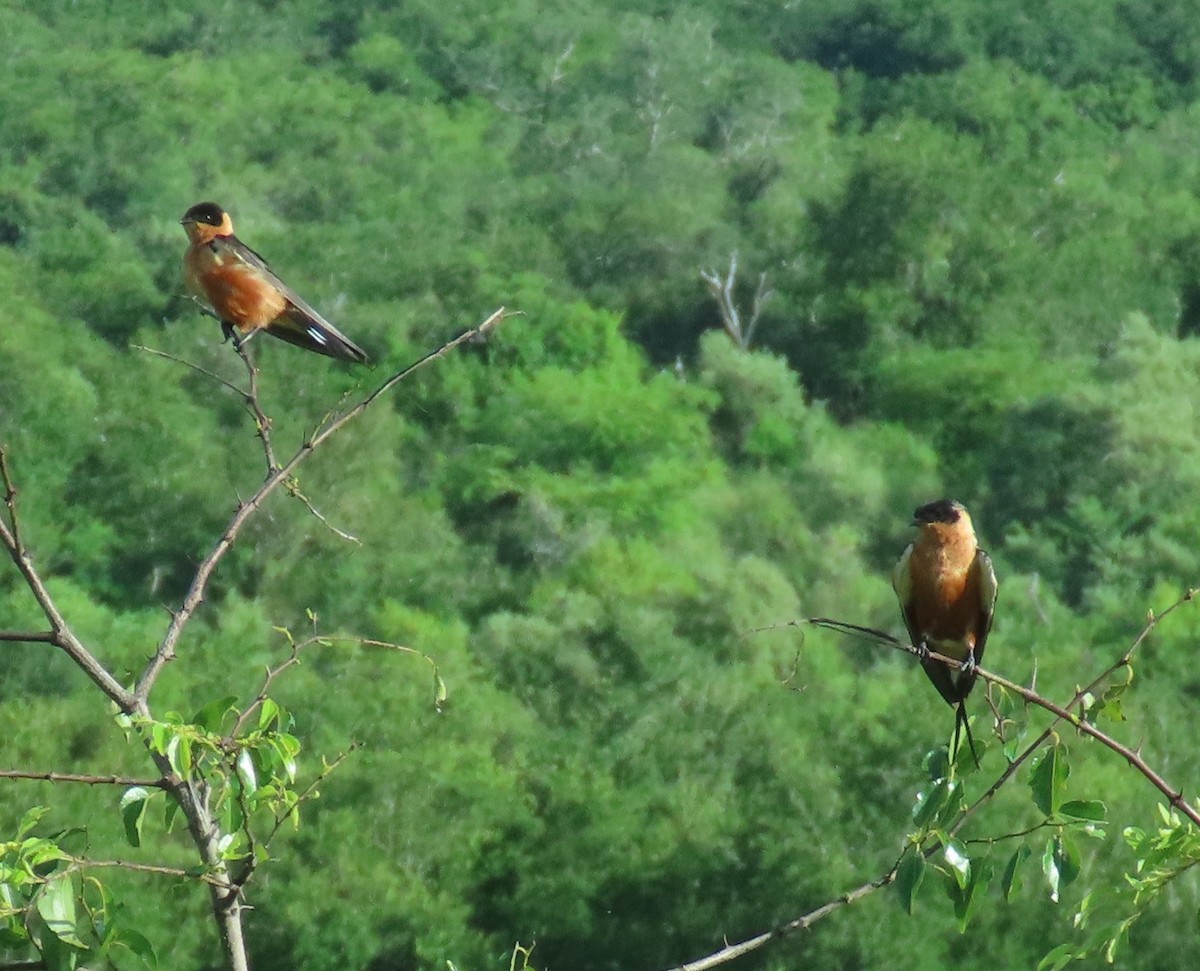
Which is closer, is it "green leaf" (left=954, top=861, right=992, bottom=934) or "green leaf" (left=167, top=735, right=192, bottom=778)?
"green leaf" (left=167, top=735, right=192, bottom=778)

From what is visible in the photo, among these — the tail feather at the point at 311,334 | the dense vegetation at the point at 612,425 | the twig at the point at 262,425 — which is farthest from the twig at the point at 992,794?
the dense vegetation at the point at 612,425

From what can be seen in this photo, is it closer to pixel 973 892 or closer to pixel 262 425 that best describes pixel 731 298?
pixel 262 425

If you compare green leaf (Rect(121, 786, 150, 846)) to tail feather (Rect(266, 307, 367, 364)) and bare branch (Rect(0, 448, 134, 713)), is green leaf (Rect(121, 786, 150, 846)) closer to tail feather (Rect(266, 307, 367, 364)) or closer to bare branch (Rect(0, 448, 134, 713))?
bare branch (Rect(0, 448, 134, 713))

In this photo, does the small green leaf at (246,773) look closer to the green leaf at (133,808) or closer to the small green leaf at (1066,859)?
the green leaf at (133,808)

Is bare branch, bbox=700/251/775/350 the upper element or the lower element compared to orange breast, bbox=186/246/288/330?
lower

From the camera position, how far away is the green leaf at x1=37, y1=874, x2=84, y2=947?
144cm

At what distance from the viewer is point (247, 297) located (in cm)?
429

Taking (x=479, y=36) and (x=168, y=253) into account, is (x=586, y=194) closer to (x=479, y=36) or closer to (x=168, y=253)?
(x=479, y=36)

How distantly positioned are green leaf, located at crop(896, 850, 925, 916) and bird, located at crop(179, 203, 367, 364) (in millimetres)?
2592

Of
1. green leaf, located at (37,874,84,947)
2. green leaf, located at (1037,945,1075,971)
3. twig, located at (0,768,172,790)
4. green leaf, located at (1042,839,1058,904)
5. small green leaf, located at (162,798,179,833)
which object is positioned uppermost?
twig, located at (0,768,172,790)

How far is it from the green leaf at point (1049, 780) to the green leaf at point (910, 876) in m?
0.13

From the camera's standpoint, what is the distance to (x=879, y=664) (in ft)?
42.1

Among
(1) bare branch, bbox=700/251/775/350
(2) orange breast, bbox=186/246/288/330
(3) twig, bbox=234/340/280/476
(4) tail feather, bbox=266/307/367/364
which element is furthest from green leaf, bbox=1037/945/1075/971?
(1) bare branch, bbox=700/251/775/350

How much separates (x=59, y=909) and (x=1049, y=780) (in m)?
0.93
